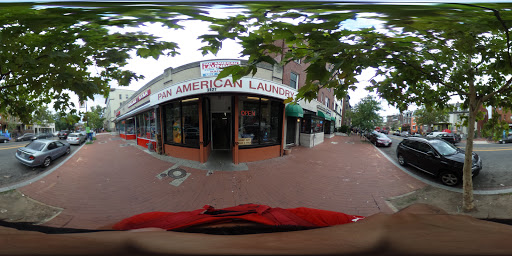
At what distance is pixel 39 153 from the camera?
3.80 ft

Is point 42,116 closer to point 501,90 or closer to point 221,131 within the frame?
point 221,131

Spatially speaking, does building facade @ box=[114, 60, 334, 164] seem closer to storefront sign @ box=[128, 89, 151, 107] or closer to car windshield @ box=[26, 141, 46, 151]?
storefront sign @ box=[128, 89, 151, 107]

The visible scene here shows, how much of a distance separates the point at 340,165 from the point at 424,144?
1.97ft

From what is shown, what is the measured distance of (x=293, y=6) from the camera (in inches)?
27.6

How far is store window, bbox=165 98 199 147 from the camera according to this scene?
1232mm

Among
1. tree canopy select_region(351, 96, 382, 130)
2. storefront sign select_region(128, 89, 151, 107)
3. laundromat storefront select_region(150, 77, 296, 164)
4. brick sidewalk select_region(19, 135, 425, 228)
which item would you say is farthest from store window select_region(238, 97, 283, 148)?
tree canopy select_region(351, 96, 382, 130)

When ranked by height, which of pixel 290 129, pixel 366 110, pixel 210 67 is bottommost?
pixel 290 129

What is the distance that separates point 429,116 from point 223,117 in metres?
1.85

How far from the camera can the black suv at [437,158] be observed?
1024 mm

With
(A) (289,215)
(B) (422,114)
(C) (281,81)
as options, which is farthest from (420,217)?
(B) (422,114)

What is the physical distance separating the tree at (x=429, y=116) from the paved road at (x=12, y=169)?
290 centimetres

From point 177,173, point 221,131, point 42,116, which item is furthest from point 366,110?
point 42,116

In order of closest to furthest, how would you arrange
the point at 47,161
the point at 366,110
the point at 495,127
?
1. the point at 47,161
2. the point at 495,127
3. the point at 366,110

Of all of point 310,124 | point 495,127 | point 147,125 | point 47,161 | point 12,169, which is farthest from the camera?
point 310,124
